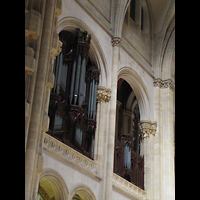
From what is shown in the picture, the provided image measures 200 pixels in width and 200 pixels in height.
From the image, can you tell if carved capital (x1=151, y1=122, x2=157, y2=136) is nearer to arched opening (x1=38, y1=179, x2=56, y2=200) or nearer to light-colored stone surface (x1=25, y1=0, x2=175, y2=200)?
light-colored stone surface (x1=25, y1=0, x2=175, y2=200)

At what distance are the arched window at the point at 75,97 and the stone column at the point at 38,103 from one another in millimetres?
2620

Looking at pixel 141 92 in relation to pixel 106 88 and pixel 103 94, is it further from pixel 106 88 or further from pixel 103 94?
pixel 103 94

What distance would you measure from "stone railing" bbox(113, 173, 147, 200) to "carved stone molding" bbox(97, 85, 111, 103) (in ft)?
9.07

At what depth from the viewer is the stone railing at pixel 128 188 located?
13.8m

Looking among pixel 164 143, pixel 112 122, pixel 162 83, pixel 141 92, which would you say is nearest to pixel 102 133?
pixel 112 122

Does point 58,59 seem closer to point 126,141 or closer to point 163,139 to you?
point 126,141

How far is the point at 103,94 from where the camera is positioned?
553 inches

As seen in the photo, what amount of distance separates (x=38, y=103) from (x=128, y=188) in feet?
24.7

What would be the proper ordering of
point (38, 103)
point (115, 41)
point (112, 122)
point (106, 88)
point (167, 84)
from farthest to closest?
point (167, 84) → point (115, 41) → point (106, 88) → point (112, 122) → point (38, 103)

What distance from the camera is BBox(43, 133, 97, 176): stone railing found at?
1073 cm

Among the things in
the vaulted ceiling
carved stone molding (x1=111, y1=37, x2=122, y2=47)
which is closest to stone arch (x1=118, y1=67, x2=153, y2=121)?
carved stone molding (x1=111, y1=37, x2=122, y2=47)

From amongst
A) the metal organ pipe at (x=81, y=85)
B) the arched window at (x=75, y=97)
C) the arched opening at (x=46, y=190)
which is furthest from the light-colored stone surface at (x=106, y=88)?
the metal organ pipe at (x=81, y=85)

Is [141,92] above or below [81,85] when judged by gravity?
above

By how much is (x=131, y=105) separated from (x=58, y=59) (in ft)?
30.9
